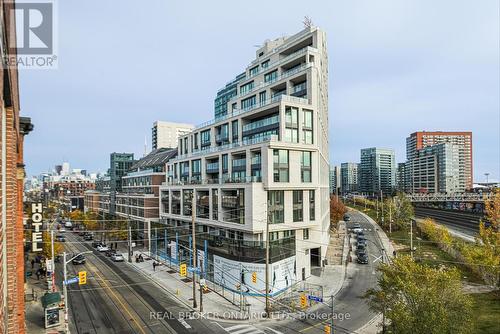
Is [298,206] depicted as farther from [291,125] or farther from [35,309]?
[35,309]

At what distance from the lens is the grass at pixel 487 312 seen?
24266 millimetres

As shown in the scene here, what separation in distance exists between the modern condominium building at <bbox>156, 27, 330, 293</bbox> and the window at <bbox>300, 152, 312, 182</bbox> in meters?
0.14

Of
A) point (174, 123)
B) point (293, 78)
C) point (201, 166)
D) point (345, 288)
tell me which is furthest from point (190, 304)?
point (174, 123)

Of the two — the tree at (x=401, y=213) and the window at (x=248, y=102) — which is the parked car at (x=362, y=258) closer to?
the tree at (x=401, y=213)

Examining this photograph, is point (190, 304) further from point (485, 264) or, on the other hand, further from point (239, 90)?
point (239, 90)

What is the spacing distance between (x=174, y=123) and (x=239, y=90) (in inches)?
4336

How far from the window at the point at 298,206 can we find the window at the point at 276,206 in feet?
6.95

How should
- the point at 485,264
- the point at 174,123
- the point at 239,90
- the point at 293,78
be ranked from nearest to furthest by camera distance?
the point at 485,264 → the point at 293,78 → the point at 239,90 → the point at 174,123

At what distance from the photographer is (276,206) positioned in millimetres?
38469

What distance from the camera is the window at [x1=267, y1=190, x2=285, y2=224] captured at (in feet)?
125

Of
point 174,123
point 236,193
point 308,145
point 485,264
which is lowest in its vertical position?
point 485,264

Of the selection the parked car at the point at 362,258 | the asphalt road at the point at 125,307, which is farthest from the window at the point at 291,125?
the asphalt road at the point at 125,307

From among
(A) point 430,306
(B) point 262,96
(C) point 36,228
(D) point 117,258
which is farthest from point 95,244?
(A) point 430,306

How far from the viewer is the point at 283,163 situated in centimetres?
3916
